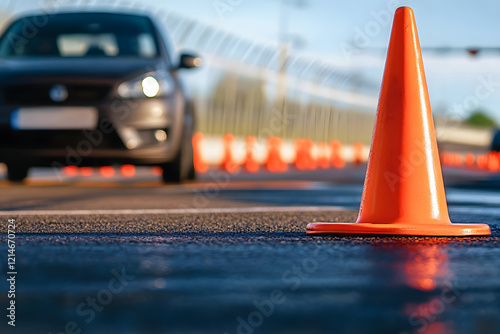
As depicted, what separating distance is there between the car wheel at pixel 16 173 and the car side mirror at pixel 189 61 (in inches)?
98.0

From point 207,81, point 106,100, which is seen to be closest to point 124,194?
point 106,100

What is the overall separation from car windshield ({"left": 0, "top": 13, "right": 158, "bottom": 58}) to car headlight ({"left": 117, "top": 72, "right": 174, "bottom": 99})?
50cm

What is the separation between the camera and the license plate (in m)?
8.49

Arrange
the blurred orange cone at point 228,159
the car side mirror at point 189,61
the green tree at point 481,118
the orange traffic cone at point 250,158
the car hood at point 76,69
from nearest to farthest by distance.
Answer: the car hood at point 76,69
the car side mirror at point 189,61
the blurred orange cone at point 228,159
the orange traffic cone at point 250,158
the green tree at point 481,118

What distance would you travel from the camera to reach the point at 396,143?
15.6ft

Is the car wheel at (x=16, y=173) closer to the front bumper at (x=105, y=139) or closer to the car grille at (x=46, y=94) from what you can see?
the front bumper at (x=105, y=139)

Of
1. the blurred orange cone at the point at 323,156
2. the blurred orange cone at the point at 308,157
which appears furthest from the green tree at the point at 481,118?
the blurred orange cone at the point at 308,157

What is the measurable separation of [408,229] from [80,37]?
5.91 metres

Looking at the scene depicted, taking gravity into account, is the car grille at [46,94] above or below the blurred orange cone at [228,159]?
above

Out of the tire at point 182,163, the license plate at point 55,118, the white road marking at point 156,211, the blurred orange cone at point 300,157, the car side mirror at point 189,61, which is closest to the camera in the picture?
the white road marking at point 156,211

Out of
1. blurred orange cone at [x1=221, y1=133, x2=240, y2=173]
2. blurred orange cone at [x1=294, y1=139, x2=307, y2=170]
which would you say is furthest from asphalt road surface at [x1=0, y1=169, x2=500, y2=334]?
blurred orange cone at [x1=294, y1=139, x2=307, y2=170]

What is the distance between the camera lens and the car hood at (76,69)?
860 cm

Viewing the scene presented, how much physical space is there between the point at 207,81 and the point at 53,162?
16.5 metres

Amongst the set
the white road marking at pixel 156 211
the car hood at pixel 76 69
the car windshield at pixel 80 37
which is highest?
the car windshield at pixel 80 37
